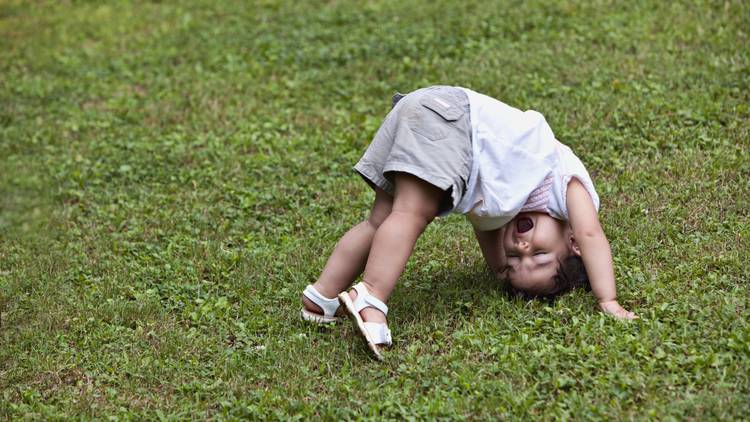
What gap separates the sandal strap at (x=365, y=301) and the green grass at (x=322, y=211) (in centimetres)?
23

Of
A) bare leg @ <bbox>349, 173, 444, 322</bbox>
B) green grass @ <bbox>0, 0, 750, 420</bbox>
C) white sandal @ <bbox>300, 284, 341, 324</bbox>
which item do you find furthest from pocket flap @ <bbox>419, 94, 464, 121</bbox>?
white sandal @ <bbox>300, 284, 341, 324</bbox>

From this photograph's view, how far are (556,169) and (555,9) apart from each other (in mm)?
4831

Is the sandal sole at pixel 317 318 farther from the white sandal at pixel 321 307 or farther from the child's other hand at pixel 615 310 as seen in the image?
the child's other hand at pixel 615 310

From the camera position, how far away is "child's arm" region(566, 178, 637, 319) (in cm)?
437

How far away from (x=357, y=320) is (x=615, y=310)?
1162 millimetres

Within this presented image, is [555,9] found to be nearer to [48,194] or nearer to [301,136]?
[301,136]

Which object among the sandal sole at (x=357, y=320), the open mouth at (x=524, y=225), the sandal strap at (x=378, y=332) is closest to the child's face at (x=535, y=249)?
the open mouth at (x=524, y=225)

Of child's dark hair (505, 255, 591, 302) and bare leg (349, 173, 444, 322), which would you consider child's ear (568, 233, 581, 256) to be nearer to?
child's dark hair (505, 255, 591, 302)

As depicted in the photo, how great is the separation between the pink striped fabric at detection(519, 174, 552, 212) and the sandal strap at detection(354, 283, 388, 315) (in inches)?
33.0

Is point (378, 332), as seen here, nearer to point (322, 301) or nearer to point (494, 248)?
point (322, 301)

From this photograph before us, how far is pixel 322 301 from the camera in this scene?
472cm

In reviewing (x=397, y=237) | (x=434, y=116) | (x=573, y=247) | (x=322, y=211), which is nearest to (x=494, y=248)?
(x=573, y=247)

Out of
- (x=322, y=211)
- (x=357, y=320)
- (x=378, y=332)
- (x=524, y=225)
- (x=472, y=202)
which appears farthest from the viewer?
(x=322, y=211)

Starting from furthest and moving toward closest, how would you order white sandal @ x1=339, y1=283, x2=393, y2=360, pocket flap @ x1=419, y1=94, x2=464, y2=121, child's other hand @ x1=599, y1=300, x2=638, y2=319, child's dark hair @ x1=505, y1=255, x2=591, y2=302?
child's dark hair @ x1=505, y1=255, x2=591, y2=302 → pocket flap @ x1=419, y1=94, x2=464, y2=121 → child's other hand @ x1=599, y1=300, x2=638, y2=319 → white sandal @ x1=339, y1=283, x2=393, y2=360
